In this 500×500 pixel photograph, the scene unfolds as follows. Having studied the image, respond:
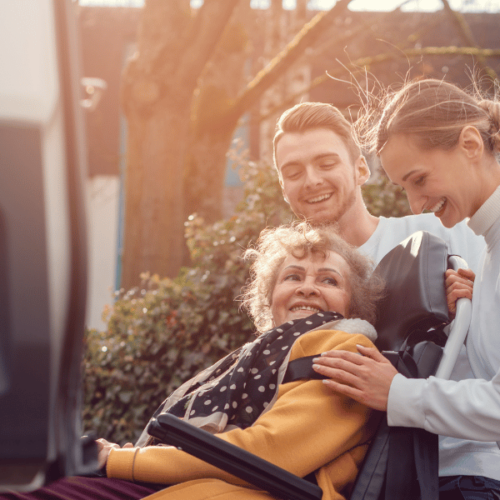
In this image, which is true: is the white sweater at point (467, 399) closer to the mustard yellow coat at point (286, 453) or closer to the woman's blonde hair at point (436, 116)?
the mustard yellow coat at point (286, 453)

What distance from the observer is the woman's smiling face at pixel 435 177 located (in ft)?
6.18

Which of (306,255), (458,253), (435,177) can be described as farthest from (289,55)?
(435,177)

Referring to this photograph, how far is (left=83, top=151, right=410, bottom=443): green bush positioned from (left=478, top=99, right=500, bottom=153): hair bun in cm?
193

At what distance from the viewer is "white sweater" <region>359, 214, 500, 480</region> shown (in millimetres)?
1823

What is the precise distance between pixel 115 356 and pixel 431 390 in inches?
133

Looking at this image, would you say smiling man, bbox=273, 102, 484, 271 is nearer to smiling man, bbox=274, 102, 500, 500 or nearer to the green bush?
smiling man, bbox=274, 102, 500, 500

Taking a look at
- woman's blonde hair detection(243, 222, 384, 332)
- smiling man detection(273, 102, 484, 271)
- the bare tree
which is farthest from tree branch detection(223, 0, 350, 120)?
woman's blonde hair detection(243, 222, 384, 332)

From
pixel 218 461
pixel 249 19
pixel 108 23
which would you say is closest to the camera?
pixel 218 461

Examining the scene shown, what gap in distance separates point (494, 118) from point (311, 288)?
82cm

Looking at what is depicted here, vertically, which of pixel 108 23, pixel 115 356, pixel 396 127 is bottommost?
pixel 115 356

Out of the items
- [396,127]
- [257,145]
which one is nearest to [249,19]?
[257,145]

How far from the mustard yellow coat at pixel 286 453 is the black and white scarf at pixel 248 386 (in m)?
0.11

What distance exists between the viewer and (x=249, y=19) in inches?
343

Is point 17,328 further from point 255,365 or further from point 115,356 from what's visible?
point 115,356
